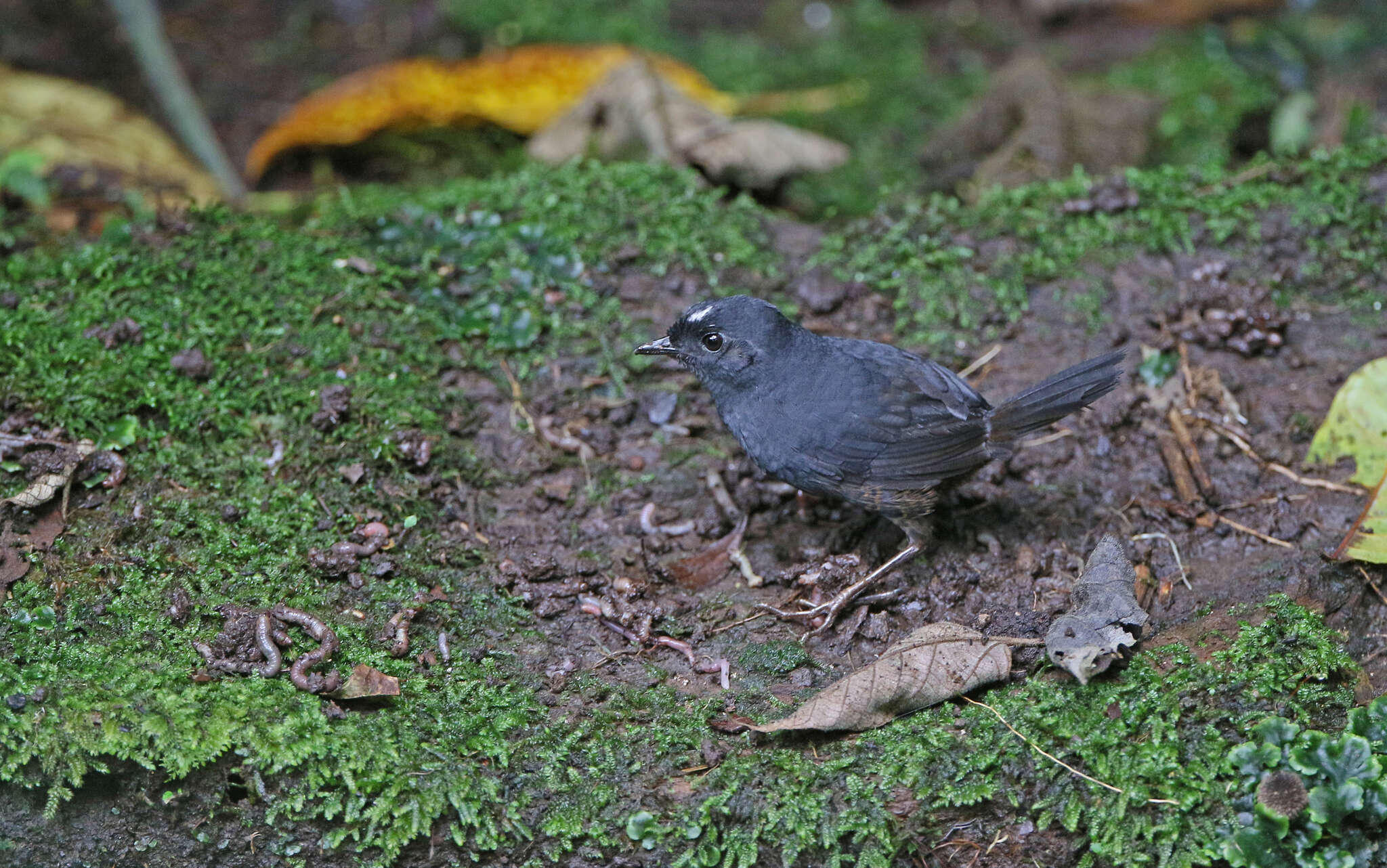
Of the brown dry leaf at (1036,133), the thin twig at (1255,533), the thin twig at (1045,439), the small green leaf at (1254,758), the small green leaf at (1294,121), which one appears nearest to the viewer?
the small green leaf at (1254,758)

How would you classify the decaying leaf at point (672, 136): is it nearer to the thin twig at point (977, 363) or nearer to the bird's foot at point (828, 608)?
the thin twig at point (977, 363)

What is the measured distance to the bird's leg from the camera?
3975 mm

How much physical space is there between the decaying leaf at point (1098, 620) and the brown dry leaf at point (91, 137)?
5191mm

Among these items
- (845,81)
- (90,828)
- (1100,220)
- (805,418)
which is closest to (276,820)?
(90,828)

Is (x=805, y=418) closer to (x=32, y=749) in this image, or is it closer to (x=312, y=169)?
(x=32, y=749)

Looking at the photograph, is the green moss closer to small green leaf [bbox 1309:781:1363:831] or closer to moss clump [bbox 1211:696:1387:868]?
moss clump [bbox 1211:696:1387:868]

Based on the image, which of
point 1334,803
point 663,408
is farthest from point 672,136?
point 1334,803

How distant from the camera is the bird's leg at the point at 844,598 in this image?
3.97m

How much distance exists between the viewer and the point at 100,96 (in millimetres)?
6957

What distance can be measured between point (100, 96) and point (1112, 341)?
21.3 feet

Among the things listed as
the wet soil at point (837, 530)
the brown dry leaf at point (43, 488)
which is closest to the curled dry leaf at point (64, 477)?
the brown dry leaf at point (43, 488)

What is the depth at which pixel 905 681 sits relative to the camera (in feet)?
11.6

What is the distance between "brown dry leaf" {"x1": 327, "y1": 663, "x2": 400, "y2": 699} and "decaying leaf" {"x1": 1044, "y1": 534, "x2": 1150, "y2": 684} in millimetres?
2247

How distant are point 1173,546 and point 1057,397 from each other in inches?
33.0
